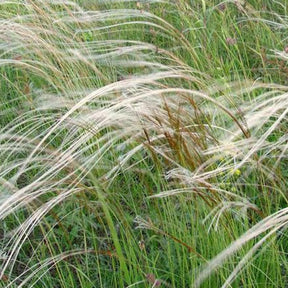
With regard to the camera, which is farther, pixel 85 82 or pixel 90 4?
pixel 90 4

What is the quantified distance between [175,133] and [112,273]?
1.34 ft

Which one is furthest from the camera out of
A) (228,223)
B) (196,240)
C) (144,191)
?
(144,191)

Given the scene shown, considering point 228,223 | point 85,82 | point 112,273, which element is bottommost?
point 112,273

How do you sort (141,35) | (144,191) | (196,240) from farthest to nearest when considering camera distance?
(141,35)
(144,191)
(196,240)

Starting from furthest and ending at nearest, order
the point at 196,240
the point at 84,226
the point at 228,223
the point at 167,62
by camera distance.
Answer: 1. the point at 167,62
2. the point at 84,226
3. the point at 196,240
4. the point at 228,223

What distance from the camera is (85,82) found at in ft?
7.54

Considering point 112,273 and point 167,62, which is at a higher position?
point 167,62

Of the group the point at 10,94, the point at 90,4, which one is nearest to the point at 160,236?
the point at 10,94

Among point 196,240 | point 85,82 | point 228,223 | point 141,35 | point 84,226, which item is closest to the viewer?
point 228,223

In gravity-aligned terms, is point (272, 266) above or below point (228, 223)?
below

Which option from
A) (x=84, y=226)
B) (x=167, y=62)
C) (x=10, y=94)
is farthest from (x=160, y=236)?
(x=10, y=94)

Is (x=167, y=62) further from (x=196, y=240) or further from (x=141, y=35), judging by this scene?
(x=196, y=240)

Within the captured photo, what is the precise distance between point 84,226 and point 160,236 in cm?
21

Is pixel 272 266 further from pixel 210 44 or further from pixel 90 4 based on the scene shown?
pixel 90 4
